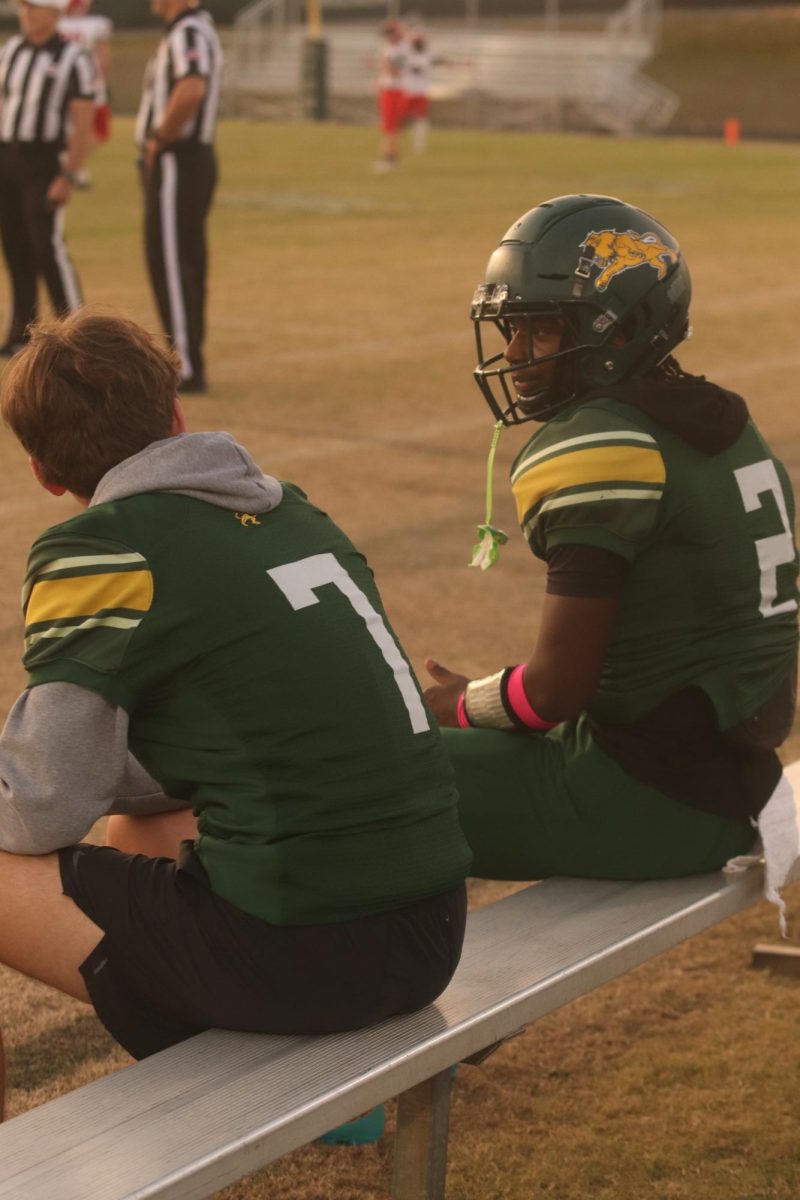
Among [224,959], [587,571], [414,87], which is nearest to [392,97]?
[414,87]

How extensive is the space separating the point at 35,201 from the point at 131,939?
27.3ft

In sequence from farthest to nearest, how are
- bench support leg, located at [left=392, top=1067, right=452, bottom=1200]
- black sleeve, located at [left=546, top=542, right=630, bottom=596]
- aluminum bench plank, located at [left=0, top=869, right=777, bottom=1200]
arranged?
black sleeve, located at [left=546, top=542, right=630, bottom=596]
bench support leg, located at [left=392, top=1067, right=452, bottom=1200]
aluminum bench plank, located at [left=0, top=869, right=777, bottom=1200]

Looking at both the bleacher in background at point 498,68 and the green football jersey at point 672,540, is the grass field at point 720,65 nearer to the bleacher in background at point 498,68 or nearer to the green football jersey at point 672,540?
the bleacher in background at point 498,68

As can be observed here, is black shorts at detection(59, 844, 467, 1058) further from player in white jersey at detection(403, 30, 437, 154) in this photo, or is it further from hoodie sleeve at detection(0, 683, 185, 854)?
player in white jersey at detection(403, 30, 437, 154)

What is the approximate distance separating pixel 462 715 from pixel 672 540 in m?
→ 0.56

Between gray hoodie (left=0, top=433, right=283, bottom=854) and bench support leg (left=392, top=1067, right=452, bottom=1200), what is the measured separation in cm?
64

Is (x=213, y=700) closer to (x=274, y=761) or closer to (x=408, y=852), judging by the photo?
(x=274, y=761)

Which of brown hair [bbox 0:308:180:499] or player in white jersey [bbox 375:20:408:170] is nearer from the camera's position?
brown hair [bbox 0:308:180:499]

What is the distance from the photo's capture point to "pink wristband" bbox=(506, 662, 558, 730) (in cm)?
305

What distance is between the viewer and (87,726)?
241 cm

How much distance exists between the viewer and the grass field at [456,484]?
310 centimetres

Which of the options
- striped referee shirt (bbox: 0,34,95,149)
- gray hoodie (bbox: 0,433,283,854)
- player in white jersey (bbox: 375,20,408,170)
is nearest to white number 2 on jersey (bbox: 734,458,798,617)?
gray hoodie (bbox: 0,433,283,854)

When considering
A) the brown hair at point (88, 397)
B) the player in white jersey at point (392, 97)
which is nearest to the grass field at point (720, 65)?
the player in white jersey at point (392, 97)

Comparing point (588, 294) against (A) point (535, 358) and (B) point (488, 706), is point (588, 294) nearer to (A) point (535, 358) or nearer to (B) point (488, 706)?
(A) point (535, 358)
